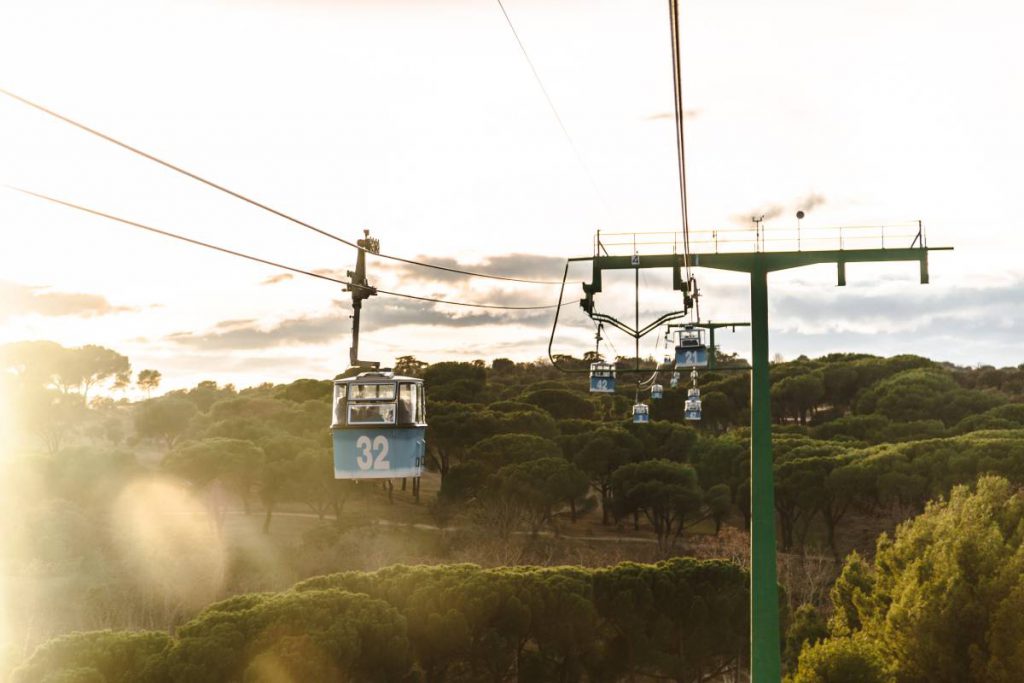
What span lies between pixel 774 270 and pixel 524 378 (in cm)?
8799

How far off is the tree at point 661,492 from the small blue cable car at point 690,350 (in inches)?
1471

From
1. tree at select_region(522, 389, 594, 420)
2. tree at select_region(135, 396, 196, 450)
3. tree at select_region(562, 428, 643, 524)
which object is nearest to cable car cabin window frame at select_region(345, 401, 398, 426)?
tree at select_region(562, 428, 643, 524)

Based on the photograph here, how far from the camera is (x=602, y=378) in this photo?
25516 millimetres

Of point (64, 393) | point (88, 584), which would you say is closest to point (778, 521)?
point (88, 584)

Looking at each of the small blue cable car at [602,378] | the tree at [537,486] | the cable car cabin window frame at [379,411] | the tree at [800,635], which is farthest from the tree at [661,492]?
the cable car cabin window frame at [379,411]

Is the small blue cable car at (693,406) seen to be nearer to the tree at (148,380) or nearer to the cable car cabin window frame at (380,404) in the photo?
the cable car cabin window frame at (380,404)

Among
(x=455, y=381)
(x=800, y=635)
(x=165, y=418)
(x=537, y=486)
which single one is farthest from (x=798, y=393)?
(x=165, y=418)

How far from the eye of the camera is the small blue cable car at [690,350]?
22906 millimetres

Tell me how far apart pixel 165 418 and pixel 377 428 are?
295 ft

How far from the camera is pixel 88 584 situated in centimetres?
5081

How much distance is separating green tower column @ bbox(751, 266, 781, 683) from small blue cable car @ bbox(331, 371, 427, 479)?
13.8 meters

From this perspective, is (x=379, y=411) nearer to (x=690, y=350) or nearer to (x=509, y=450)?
(x=690, y=350)

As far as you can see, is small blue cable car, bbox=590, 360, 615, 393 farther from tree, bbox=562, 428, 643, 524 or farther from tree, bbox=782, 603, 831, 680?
tree, bbox=562, 428, 643, 524

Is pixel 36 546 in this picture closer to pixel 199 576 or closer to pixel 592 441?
pixel 199 576
